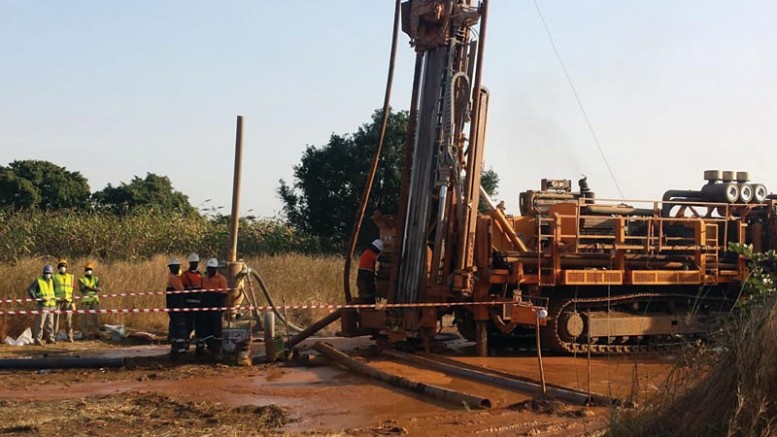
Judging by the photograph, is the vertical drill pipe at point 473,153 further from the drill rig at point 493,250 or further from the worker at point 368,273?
the worker at point 368,273

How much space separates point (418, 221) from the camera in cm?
1391

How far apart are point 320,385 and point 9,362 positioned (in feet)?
15.0

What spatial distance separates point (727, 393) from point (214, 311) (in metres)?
9.22

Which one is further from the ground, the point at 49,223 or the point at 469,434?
the point at 49,223

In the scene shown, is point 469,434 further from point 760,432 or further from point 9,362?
point 9,362

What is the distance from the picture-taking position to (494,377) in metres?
11.0

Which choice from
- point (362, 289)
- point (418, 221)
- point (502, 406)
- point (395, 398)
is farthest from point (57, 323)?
point (502, 406)

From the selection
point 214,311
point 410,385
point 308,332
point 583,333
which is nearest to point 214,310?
point 214,311

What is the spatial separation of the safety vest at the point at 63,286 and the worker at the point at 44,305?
0.59 feet

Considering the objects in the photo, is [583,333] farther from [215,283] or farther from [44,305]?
[44,305]

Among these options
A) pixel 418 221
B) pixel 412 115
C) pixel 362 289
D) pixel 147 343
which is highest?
pixel 412 115

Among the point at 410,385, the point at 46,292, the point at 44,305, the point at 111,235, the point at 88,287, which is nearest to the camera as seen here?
the point at 410,385

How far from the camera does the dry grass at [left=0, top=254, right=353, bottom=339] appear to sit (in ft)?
59.4

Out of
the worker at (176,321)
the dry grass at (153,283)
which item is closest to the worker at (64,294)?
the dry grass at (153,283)
